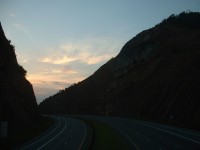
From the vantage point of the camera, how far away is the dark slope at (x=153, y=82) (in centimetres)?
5288

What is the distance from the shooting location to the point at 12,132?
3697 centimetres

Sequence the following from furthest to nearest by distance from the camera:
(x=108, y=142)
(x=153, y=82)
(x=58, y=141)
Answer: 1. (x=153, y=82)
2. (x=58, y=141)
3. (x=108, y=142)

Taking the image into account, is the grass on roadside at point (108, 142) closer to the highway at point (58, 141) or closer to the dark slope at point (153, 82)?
the highway at point (58, 141)

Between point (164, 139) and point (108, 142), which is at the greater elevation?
point (108, 142)

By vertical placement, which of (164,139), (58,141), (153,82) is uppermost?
(153,82)

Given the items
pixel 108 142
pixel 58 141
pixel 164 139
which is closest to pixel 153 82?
pixel 58 141

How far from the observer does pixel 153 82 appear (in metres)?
71.4

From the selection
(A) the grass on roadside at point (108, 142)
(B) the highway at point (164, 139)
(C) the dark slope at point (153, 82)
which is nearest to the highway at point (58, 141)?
(A) the grass on roadside at point (108, 142)

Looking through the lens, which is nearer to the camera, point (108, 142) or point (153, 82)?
point (108, 142)

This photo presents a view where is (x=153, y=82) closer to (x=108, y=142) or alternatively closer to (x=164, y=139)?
(x=164, y=139)

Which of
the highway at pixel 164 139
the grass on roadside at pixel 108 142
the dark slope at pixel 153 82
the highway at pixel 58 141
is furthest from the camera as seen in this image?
the dark slope at pixel 153 82

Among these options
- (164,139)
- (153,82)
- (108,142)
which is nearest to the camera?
(164,139)

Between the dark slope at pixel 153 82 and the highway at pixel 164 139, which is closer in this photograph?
the highway at pixel 164 139

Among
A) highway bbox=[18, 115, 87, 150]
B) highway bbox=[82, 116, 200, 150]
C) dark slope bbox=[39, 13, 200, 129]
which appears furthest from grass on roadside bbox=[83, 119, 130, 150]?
dark slope bbox=[39, 13, 200, 129]
